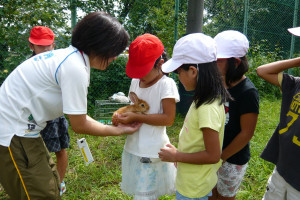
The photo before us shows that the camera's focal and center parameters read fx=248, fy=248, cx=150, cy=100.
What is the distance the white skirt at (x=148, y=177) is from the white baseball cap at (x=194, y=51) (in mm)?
690

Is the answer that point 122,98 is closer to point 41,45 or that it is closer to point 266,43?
point 41,45

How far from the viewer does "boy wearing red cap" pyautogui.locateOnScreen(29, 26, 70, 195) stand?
88.0 inches

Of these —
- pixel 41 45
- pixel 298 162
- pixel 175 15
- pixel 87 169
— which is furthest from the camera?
pixel 175 15

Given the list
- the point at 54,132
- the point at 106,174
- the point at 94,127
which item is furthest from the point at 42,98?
the point at 106,174

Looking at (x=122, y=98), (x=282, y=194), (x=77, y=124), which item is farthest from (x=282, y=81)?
(x=122, y=98)

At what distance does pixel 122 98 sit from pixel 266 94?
4.66 meters

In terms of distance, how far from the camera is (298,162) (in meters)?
1.29

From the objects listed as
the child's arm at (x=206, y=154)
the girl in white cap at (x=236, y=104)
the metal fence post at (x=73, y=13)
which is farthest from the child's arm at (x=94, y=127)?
the metal fence post at (x=73, y=13)

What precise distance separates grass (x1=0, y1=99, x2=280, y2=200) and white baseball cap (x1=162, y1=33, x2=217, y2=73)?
60.8 inches

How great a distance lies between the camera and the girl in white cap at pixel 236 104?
154cm

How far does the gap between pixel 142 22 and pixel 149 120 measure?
4009 mm

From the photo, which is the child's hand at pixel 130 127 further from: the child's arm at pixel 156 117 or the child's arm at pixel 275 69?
the child's arm at pixel 275 69

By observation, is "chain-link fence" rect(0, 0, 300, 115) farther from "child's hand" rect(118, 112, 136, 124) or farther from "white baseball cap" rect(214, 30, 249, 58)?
"white baseball cap" rect(214, 30, 249, 58)

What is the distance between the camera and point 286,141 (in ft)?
4.47
